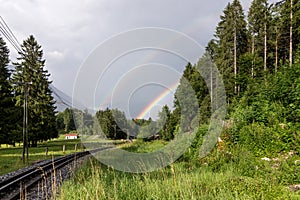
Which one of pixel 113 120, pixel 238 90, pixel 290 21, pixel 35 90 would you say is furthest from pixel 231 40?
pixel 35 90

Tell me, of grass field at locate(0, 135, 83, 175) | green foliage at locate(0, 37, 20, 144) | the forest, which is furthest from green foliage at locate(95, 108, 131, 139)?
green foliage at locate(0, 37, 20, 144)

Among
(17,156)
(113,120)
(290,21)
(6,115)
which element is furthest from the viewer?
(113,120)

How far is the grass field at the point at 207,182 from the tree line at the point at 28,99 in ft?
87.9

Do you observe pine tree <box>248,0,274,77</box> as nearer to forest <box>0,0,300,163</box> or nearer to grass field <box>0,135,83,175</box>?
forest <box>0,0,300,163</box>

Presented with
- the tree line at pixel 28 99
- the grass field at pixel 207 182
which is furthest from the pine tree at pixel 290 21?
the tree line at pixel 28 99

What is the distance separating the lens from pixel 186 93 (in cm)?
3306

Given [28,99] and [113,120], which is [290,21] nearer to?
[113,120]

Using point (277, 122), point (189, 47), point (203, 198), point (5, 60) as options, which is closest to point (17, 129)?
point (5, 60)

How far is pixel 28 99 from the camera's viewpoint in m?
39.2

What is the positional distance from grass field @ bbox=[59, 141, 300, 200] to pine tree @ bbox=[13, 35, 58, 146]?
105 ft

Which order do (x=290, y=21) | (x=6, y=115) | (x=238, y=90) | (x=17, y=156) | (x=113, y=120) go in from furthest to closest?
1. (x=113, y=120)
2. (x=238, y=90)
3. (x=6, y=115)
4. (x=290, y=21)
5. (x=17, y=156)

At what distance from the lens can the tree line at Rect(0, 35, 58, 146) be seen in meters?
32.7

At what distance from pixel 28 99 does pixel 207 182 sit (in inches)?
1458

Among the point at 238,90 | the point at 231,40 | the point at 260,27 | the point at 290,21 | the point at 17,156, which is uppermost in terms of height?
the point at 260,27
